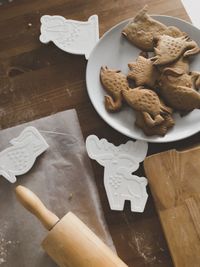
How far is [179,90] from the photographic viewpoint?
85 cm

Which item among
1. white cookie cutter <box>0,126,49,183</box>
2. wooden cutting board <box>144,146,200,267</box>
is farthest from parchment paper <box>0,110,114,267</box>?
wooden cutting board <box>144,146,200,267</box>

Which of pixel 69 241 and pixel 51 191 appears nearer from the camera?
pixel 69 241

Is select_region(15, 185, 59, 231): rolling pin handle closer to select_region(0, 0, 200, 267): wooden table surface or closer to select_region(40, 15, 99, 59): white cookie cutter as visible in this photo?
select_region(0, 0, 200, 267): wooden table surface

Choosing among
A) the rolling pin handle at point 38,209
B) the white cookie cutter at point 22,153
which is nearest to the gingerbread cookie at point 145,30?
the white cookie cutter at point 22,153

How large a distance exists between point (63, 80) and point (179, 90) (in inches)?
10.2

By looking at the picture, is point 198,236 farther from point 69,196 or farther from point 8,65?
point 8,65

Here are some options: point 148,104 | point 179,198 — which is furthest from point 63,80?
point 179,198

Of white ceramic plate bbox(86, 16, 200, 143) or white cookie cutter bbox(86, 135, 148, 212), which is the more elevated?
white ceramic plate bbox(86, 16, 200, 143)

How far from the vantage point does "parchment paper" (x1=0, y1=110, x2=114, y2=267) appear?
860 mm

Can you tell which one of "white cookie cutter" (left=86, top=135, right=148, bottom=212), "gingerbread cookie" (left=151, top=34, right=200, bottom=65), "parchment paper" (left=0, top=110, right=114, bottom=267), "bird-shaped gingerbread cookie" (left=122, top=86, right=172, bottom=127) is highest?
"gingerbread cookie" (left=151, top=34, right=200, bottom=65)

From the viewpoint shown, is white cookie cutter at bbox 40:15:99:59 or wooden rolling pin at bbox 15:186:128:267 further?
white cookie cutter at bbox 40:15:99:59

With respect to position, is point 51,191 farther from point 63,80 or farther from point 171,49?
point 171,49

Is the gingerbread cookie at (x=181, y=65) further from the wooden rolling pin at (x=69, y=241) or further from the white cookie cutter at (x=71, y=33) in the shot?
the wooden rolling pin at (x=69, y=241)

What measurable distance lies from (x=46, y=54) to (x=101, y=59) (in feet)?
0.44
